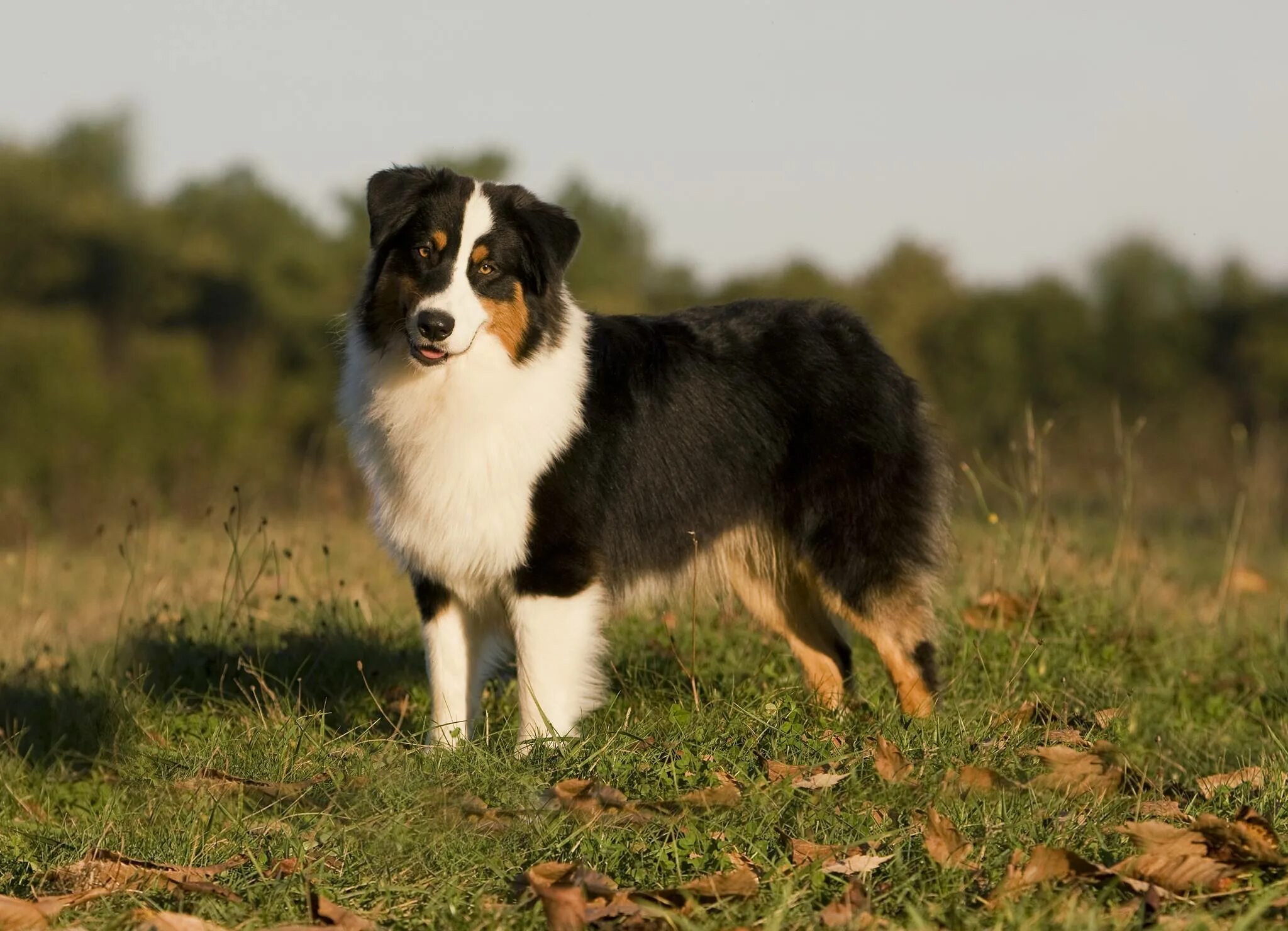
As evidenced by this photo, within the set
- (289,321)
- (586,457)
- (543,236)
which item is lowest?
(289,321)

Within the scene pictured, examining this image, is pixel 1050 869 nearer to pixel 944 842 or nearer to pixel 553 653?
pixel 944 842

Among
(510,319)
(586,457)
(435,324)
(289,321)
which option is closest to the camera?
(435,324)

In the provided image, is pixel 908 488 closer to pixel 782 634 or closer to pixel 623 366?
pixel 782 634

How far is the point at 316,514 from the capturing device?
10867 millimetres

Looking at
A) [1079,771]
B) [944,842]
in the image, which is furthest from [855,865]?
Result: [1079,771]

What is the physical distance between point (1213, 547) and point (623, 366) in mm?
8883

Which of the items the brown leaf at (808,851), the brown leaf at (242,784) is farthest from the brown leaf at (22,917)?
the brown leaf at (808,851)

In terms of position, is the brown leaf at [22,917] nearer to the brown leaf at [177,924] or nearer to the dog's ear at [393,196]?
the brown leaf at [177,924]

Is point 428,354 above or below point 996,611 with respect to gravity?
above

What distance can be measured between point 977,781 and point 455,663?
216 cm

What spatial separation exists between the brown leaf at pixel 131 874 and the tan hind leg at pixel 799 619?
9.94 ft

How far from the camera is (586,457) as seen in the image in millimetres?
5410

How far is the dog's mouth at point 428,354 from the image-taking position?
4934 mm

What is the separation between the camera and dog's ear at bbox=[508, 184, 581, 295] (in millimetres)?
5180
